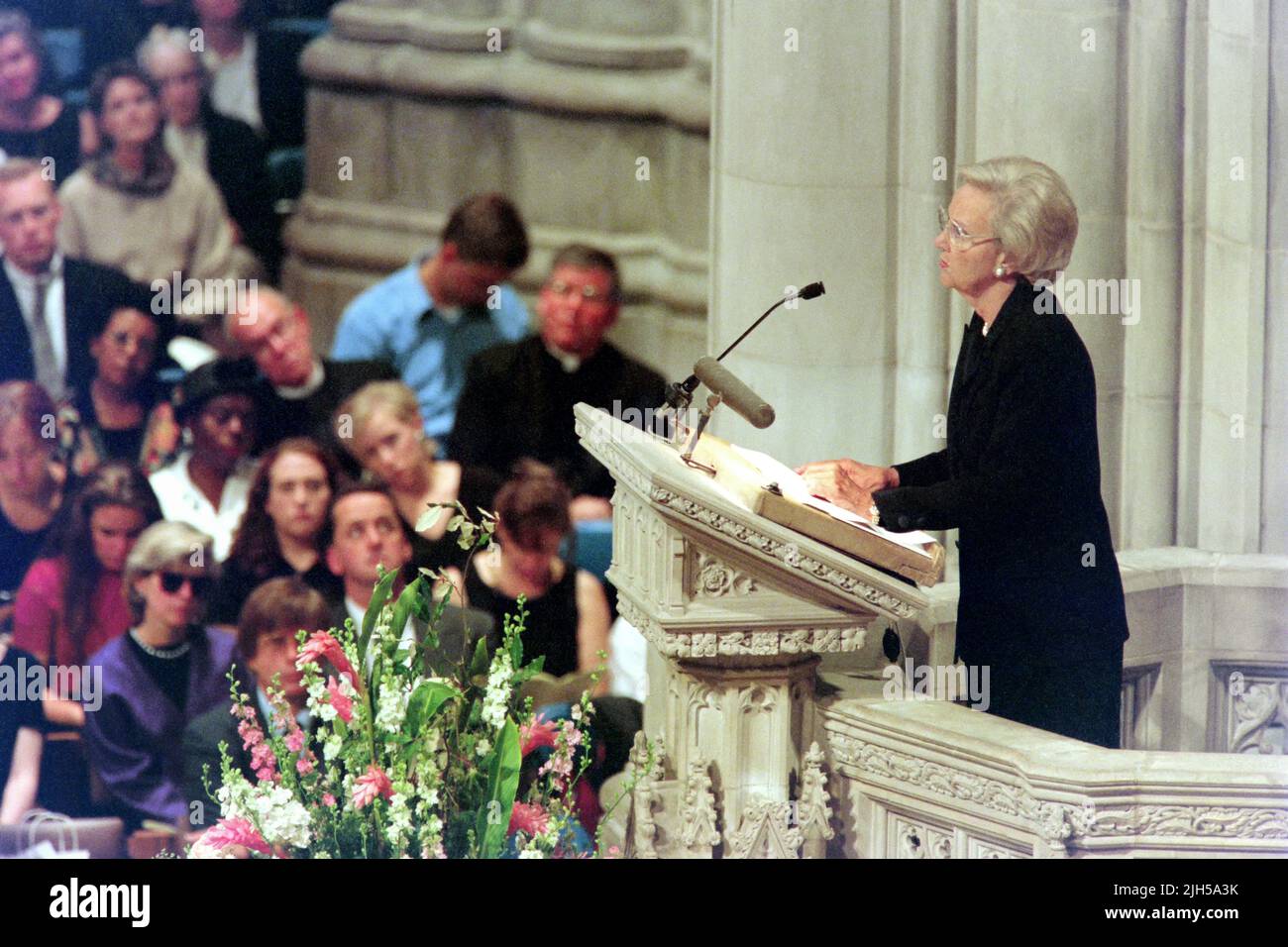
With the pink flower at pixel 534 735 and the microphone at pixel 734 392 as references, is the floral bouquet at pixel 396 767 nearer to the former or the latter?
the pink flower at pixel 534 735

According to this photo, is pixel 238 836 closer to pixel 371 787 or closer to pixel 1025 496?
pixel 371 787

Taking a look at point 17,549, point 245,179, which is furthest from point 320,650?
point 245,179

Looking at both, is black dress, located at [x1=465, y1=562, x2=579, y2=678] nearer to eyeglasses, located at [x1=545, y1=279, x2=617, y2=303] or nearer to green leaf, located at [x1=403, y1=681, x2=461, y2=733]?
eyeglasses, located at [x1=545, y1=279, x2=617, y2=303]

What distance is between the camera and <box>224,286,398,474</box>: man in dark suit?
24.9ft

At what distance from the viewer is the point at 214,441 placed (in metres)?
7.61

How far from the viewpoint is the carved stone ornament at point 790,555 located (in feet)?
18.9

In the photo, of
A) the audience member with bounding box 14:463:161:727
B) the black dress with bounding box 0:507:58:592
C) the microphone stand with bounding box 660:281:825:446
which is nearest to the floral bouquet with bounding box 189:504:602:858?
the microphone stand with bounding box 660:281:825:446

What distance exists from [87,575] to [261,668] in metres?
0.60

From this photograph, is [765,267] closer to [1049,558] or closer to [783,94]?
[783,94]

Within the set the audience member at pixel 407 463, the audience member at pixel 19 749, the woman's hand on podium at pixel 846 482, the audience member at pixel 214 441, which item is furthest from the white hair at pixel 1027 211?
the audience member at pixel 19 749

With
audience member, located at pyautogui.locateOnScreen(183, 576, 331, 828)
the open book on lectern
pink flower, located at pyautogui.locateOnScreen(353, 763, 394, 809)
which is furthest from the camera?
audience member, located at pyautogui.locateOnScreen(183, 576, 331, 828)

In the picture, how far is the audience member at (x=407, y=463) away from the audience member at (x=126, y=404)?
0.55 metres

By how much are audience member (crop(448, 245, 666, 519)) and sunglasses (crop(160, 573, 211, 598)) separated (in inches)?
32.6
